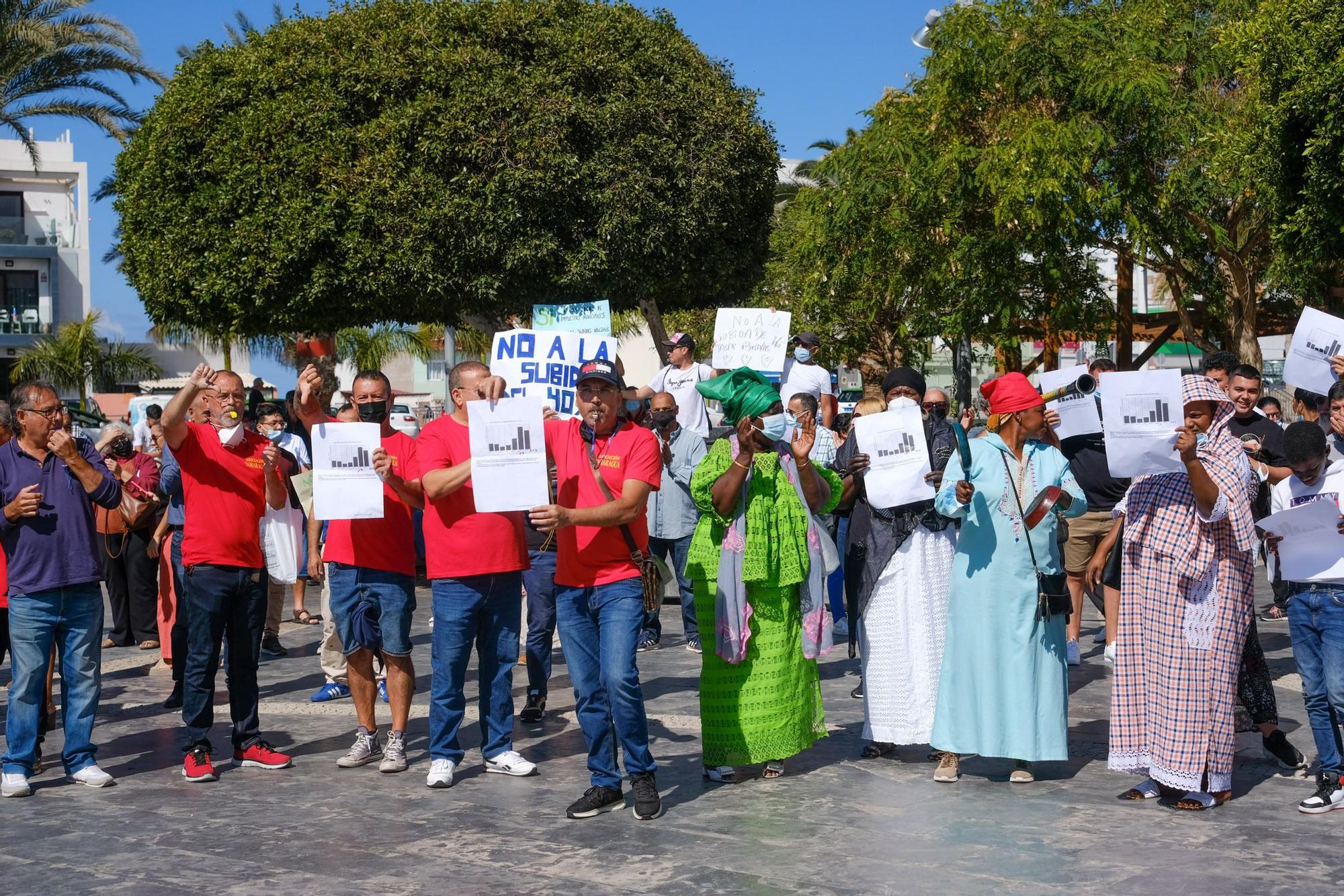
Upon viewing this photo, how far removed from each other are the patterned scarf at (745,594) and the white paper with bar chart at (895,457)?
29 cm

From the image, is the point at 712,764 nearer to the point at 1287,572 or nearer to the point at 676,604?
the point at 1287,572

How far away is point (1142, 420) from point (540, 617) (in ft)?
13.1

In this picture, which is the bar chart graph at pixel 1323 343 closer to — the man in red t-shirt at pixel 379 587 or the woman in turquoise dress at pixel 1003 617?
the woman in turquoise dress at pixel 1003 617

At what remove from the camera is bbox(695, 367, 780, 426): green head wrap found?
694 cm

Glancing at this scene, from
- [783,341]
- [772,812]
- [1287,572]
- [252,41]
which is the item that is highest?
[252,41]

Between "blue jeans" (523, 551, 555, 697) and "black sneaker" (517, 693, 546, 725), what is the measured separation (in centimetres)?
3

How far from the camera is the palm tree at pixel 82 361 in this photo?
54.0m

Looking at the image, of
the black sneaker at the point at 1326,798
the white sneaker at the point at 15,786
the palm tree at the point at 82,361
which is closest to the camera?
the black sneaker at the point at 1326,798

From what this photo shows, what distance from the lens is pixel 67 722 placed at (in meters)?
7.44

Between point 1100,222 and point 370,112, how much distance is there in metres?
11.6

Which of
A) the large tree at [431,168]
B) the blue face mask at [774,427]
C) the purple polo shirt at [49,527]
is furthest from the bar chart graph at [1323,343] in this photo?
the large tree at [431,168]

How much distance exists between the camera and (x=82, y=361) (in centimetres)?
5541

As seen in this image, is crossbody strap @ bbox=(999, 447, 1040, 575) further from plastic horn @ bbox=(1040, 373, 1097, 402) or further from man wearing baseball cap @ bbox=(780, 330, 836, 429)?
man wearing baseball cap @ bbox=(780, 330, 836, 429)

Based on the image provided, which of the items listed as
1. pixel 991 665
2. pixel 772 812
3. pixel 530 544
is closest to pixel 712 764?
pixel 772 812
